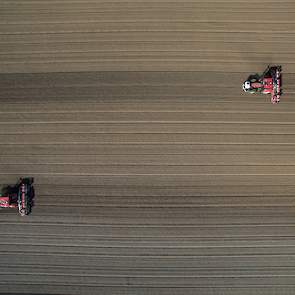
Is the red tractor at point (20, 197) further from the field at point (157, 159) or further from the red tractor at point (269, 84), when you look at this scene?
the red tractor at point (269, 84)

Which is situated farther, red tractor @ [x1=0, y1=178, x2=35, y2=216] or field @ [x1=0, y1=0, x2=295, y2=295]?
field @ [x1=0, y1=0, x2=295, y2=295]

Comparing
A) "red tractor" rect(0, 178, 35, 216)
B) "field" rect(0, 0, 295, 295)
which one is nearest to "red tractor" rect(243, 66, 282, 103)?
"field" rect(0, 0, 295, 295)

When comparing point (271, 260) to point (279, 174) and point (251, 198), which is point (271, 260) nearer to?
point (251, 198)

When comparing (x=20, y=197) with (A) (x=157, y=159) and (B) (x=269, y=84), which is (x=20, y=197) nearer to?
(A) (x=157, y=159)

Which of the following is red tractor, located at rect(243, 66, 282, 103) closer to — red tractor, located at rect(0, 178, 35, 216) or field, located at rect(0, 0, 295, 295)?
field, located at rect(0, 0, 295, 295)

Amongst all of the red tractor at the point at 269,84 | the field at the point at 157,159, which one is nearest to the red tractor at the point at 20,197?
the field at the point at 157,159

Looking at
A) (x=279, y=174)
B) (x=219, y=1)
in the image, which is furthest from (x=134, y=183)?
(x=219, y=1)
